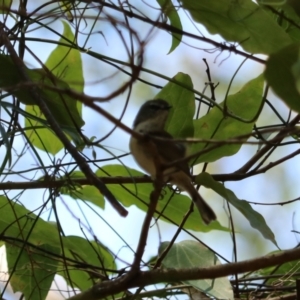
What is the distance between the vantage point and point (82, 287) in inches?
56.6

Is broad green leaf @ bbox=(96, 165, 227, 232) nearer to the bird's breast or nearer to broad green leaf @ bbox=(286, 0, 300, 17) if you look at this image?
the bird's breast

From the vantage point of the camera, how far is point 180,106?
4.26 feet

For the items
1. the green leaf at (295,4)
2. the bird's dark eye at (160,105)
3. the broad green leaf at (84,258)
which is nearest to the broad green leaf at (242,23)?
the green leaf at (295,4)

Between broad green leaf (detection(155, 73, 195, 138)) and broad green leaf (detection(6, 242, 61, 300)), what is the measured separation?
40 centimetres

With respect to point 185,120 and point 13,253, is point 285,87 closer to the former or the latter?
point 185,120

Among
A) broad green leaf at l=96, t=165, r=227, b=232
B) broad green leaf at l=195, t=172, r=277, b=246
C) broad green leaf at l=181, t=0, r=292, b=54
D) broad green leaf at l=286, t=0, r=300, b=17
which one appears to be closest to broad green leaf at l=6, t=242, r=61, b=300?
broad green leaf at l=96, t=165, r=227, b=232

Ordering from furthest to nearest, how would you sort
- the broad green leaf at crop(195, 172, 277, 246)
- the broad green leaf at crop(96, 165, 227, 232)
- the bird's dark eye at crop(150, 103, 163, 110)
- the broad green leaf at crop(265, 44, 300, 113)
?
the broad green leaf at crop(96, 165, 227, 232), the bird's dark eye at crop(150, 103, 163, 110), the broad green leaf at crop(195, 172, 277, 246), the broad green leaf at crop(265, 44, 300, 113)

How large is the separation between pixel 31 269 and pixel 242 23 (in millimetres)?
710

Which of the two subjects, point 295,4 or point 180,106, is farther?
Result: point 180,106

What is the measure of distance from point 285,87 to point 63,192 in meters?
0.66

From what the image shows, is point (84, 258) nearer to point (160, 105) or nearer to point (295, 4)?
point (160, 105)

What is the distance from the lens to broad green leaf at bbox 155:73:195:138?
1264 millimetres

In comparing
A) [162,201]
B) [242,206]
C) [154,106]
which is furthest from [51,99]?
[242,206]

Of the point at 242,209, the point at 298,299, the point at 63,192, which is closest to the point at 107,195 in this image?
the point at 242,209
